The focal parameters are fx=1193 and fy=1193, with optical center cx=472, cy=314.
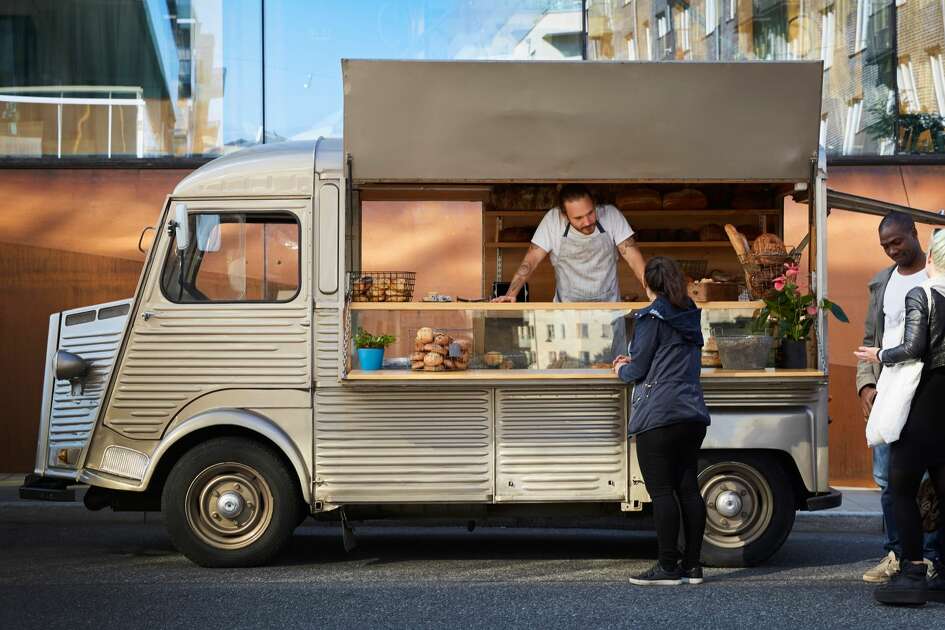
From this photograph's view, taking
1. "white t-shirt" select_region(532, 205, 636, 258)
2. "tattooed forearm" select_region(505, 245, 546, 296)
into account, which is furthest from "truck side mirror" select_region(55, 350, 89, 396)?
"white t-shirt" select_region(532, 205, 636, 258)

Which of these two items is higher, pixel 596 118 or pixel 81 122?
pixel 81 122

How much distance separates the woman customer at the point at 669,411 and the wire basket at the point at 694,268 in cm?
Result: 224

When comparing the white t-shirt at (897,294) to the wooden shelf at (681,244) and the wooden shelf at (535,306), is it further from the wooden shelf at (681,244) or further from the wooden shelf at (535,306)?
the wooden shelf at (681,244)

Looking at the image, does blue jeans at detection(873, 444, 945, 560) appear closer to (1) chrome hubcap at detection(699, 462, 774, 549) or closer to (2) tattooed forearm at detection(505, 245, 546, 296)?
(1) chrome hubcap at detection(699, 462, 774, 549)

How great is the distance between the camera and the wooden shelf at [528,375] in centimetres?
725

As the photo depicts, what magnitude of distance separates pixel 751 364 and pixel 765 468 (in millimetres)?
646

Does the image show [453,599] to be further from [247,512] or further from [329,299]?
[329,299]

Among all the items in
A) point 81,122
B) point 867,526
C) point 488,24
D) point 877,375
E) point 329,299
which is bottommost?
Result: point 867,526

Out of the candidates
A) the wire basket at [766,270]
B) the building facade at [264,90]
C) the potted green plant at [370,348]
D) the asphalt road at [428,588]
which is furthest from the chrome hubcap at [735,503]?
the building facade at [264,90]

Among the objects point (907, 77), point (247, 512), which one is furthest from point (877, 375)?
point (907, 77)

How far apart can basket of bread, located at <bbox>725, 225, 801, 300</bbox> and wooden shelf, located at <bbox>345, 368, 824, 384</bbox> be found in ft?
1.80

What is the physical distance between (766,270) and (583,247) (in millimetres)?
1237

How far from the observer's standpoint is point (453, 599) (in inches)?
250

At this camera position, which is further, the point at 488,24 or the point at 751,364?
the point at 488,24
